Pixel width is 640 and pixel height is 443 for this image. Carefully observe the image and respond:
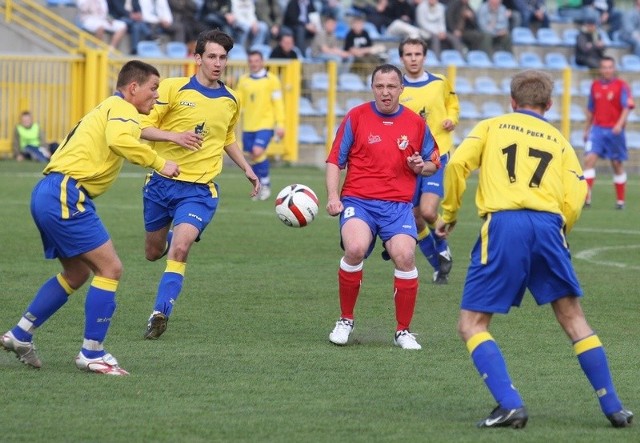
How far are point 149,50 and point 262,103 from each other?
6.08 meters

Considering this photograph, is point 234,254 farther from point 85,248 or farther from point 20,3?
point 20,3

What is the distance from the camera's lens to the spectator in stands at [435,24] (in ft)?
91.7

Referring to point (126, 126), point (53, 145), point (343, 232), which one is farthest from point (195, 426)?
point (53, 145)

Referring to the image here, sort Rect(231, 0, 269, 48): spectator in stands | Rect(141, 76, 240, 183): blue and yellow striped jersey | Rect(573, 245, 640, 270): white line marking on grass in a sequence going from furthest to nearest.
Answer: Rect(231, 0, 269, 48): spectator in stands → Rect(573, 245, 640, 270): white line marking on grass → Rect(141, 76, 240, 183): blue and yellow striped jersey

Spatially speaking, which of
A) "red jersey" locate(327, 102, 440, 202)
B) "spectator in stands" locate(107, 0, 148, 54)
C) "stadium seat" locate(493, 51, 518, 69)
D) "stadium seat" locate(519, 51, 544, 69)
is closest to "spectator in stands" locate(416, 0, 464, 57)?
"stadium seat" locate(493, 51, 518, 69)

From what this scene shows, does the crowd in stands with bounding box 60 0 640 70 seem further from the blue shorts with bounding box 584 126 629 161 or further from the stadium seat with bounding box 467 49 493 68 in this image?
the blue shorts with bounding box 584 126 629 161

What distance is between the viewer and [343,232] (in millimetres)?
9055

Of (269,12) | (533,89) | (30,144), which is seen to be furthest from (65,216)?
(269,12)

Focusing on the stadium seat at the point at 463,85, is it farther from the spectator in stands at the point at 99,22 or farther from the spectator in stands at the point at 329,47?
the spectator in stands at the point at 99,22

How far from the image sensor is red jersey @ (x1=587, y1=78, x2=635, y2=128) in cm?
1981

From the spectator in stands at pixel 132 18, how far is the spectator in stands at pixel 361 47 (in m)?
3.97

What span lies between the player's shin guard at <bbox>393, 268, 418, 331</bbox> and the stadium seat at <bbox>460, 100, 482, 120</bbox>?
18.7 metres

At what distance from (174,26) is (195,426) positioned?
20784mm

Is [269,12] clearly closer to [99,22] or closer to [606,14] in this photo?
[99,22]
